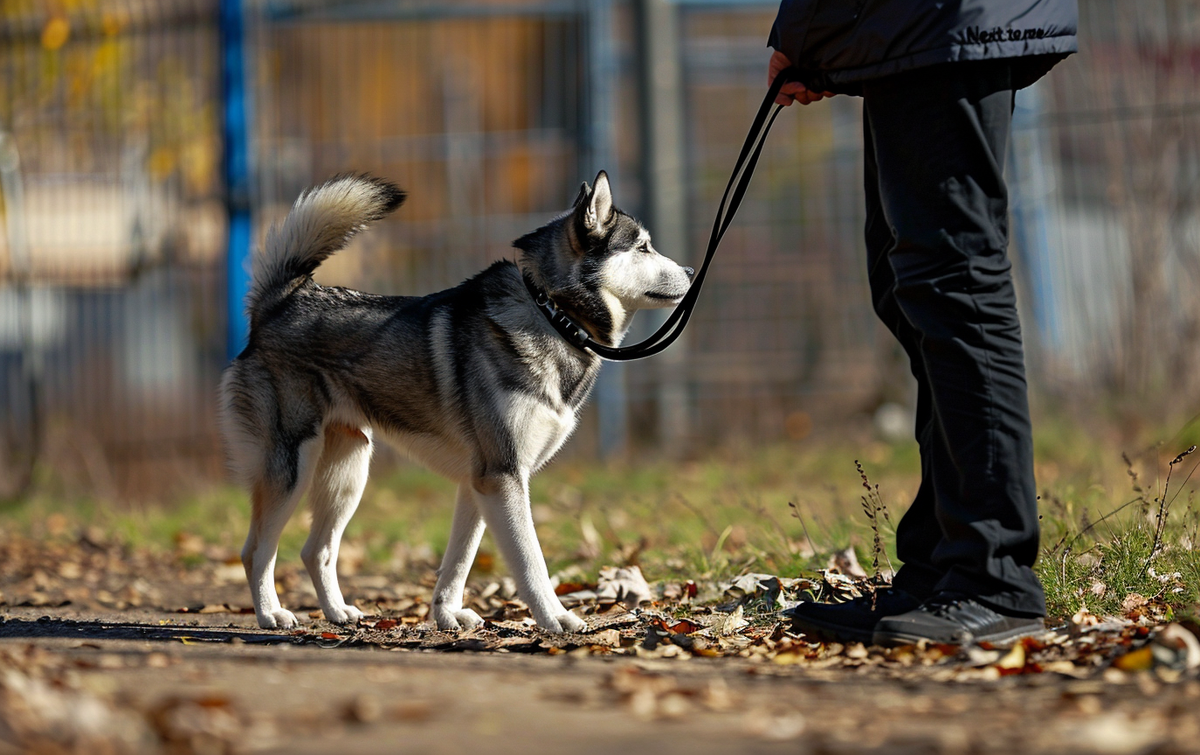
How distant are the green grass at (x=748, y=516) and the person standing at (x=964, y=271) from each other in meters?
0.62

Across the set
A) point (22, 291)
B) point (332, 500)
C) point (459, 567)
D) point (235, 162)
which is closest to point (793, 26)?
point (459, 567)

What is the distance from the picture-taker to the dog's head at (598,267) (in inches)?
160

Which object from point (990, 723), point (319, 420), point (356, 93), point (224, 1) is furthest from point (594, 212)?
point (356, 93)

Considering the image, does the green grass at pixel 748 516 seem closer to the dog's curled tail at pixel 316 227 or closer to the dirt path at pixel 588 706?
the dirt path at pixel 588 706

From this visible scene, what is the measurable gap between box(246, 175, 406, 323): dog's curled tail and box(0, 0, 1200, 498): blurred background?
3.23 metres

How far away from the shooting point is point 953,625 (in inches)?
114

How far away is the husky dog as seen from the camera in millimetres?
3873

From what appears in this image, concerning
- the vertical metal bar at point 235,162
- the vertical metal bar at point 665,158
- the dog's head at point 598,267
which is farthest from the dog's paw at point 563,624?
the vertical metal bar at point 665,158

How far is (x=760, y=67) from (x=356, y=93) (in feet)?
10.6

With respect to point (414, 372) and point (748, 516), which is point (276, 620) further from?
point (748, 516)

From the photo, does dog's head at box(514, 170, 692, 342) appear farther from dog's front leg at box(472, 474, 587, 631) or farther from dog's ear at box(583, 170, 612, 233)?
dog's front leg at box(472, 474, 587, 631)

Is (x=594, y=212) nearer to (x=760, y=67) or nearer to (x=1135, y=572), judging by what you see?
(x=1135, y=572)

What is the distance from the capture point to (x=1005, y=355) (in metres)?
2.97

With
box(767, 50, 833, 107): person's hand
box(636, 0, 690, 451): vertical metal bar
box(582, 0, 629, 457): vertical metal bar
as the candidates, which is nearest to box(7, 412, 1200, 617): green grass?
box(582, 0, 629, 457): vertical metal bar
